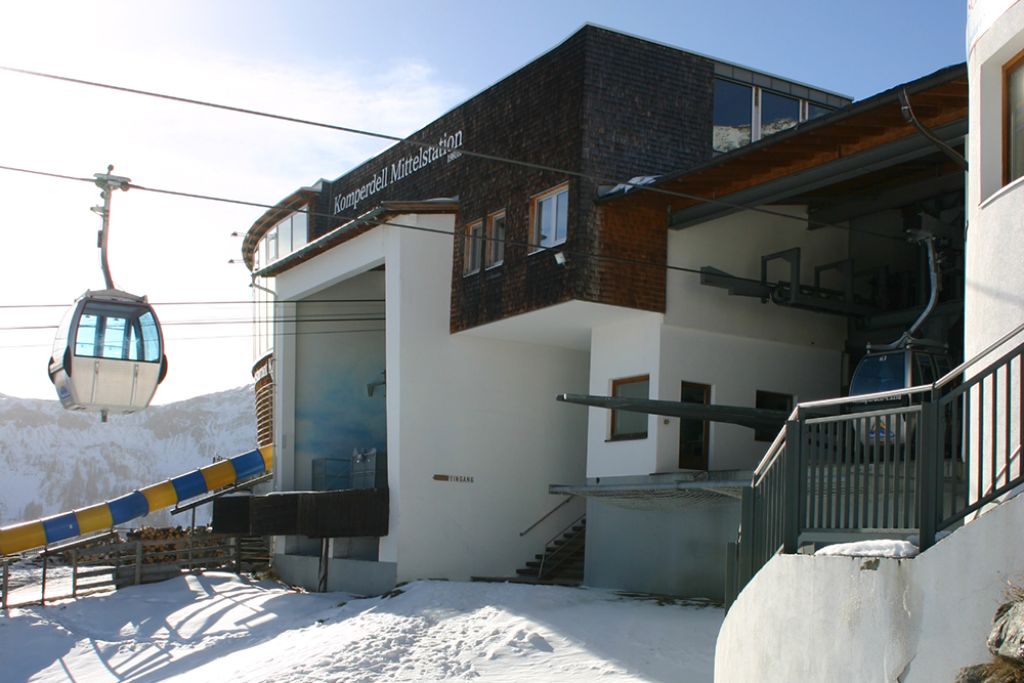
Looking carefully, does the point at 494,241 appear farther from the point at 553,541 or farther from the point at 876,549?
the point at 876,549

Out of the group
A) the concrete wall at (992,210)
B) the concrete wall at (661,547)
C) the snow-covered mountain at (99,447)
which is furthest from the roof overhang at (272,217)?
the snow-covered mountain at (99,447)

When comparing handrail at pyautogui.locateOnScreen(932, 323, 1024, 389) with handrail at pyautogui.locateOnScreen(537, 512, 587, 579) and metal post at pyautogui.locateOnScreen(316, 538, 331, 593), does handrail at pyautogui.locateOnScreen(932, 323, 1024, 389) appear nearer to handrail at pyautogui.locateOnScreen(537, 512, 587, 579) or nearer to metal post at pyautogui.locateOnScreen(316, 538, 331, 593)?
handrail at pyautogui.locateOnScreen(537, 512, 587, 579)

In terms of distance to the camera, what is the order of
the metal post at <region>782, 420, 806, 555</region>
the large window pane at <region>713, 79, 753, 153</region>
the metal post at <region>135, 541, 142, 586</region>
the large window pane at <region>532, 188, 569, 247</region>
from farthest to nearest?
the metal post at <region>135, 541, 142, 586</region>, the large window pane at <region>713, 79, 753, 153</region>, the large window pane at <region>532, 188, 569, 247</region>, the metal post at <region>782, 420, 806, 555</region>

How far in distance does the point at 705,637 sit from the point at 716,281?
8310mm

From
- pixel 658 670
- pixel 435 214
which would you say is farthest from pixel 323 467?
pixel 658 670

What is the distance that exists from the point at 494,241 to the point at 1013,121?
17.0m

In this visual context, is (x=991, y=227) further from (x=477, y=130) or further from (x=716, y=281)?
(x=477, y=130)

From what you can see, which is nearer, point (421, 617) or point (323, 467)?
point (421, 617)

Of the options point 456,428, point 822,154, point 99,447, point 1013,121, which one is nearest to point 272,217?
point 456,428

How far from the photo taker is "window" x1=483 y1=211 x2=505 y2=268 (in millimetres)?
25656

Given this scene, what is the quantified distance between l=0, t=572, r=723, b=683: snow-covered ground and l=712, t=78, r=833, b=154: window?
394 inches

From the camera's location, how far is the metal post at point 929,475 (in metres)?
7.73

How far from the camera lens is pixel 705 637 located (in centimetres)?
1697

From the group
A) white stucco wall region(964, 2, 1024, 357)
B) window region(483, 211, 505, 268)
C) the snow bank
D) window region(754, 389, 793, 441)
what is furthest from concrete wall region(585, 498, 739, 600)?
the snow bank
